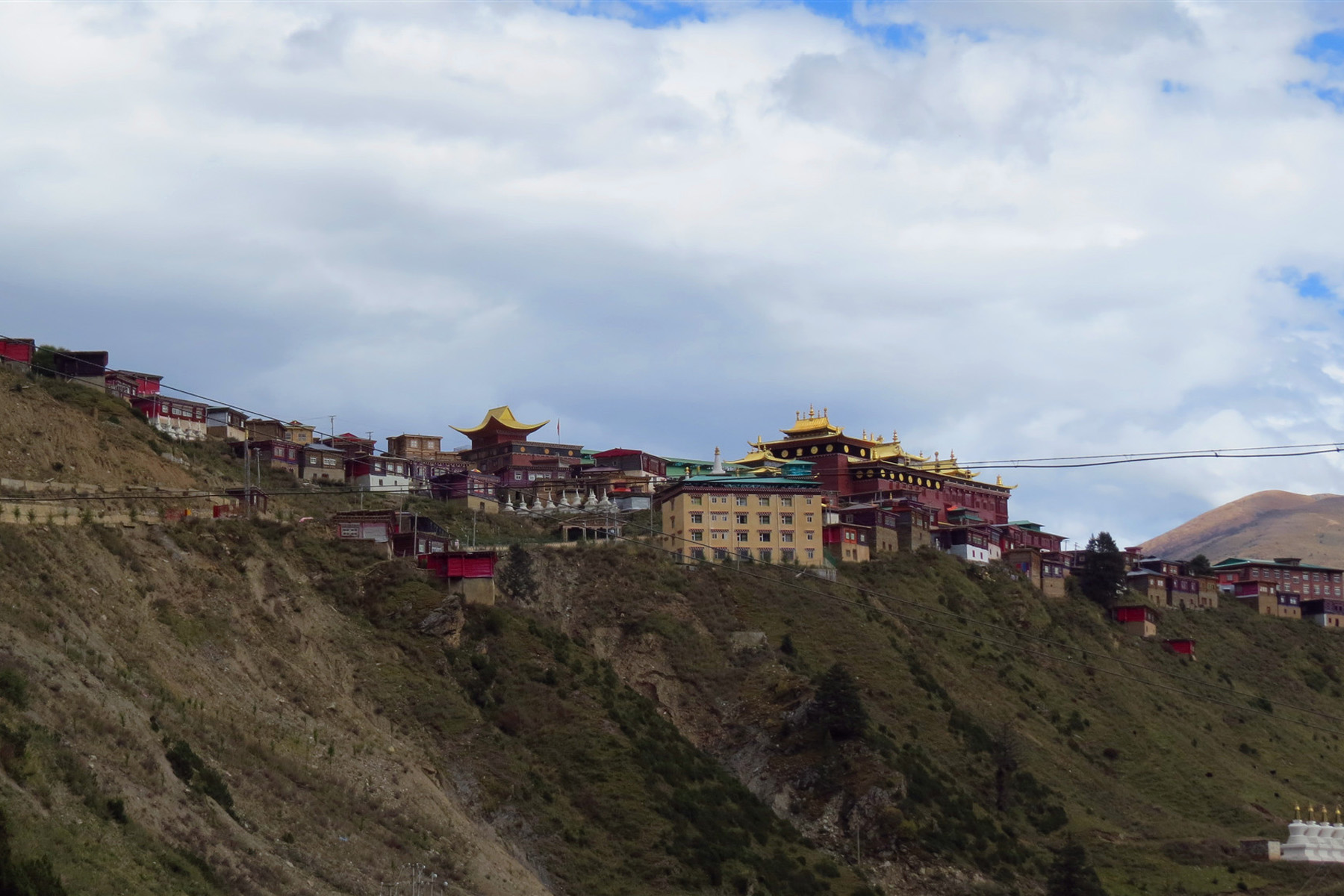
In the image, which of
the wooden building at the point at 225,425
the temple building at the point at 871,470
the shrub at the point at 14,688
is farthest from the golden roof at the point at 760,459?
the shrub at the point at 14,688

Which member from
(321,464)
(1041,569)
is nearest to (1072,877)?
(1041,569)

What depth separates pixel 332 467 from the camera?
112125mm

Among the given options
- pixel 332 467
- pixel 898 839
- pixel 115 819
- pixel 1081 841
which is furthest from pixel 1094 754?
pixel 115 819

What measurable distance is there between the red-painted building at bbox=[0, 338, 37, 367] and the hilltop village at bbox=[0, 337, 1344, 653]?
212 millimetres

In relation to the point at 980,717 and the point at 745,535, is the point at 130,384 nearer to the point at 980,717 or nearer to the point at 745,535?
the point at 745,535

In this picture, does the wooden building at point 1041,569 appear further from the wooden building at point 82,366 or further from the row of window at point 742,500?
the wooden building at point 82,366

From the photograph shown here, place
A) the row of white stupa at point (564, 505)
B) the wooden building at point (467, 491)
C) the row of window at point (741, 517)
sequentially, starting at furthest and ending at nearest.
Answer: the wooden building at point (467, 491), the row of white stupa at point (564, 505), the row of window at point (741, 517)

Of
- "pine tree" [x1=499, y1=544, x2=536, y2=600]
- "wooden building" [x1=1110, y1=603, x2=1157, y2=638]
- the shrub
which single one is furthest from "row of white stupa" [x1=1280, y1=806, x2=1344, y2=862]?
the shrub

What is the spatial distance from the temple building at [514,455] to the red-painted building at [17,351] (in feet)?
123

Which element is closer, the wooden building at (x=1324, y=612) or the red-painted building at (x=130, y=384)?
the red-painted building at (x=130, y=384)

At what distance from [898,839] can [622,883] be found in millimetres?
16702

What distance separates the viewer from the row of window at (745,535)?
329 ft

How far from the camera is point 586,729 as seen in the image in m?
71.8

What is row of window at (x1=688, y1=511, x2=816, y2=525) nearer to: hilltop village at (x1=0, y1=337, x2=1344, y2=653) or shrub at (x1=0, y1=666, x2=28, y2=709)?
hilltop village at (x1=0, y1=337, x2=1344, y2=653)
